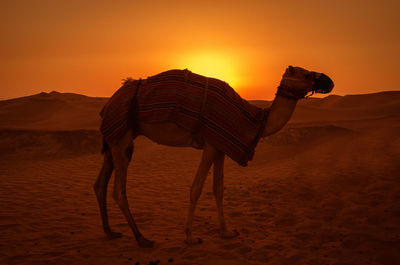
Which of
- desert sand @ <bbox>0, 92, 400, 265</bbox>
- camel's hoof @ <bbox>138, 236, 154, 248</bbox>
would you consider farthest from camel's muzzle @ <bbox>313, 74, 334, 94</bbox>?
camel's hoof @ <bbox>138, 236, 154, 248</bbox>

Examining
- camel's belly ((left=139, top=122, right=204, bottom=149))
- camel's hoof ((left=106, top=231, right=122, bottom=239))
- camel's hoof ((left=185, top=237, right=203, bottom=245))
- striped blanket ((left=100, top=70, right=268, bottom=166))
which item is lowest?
camel's hoof ((left=106, top=231, right=122, bottom=239))

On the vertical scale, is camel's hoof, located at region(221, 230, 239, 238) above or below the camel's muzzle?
below

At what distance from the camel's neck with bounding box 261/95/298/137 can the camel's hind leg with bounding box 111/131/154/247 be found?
2103 mm

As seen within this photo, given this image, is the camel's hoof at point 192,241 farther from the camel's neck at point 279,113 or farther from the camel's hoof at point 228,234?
the camel's neck at point 279,113

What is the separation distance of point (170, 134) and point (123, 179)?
0.99 meters

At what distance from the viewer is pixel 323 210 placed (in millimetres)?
7008

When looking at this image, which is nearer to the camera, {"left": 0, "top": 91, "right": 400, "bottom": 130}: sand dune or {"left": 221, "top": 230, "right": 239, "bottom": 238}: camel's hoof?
{"left": 221, "top": 230, "right": 239, "bottom": 238}: camel's hoof

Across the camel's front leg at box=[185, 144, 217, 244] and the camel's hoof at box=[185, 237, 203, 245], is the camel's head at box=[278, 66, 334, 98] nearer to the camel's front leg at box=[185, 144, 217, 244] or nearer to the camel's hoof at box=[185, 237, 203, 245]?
the camel's front leg at box=[185, 144, 217, 244]

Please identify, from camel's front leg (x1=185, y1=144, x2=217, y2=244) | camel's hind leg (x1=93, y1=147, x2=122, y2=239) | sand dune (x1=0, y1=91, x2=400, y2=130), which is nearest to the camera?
camel's front leg (x1=185, y1=144, x2=217, y2=244)

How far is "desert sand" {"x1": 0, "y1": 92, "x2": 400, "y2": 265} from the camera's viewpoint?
192 inches

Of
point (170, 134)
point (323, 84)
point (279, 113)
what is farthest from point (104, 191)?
point (323, 84)

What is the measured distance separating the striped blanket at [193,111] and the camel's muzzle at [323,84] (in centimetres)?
84

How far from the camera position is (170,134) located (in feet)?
16.4

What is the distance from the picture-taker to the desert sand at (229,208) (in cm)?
487
